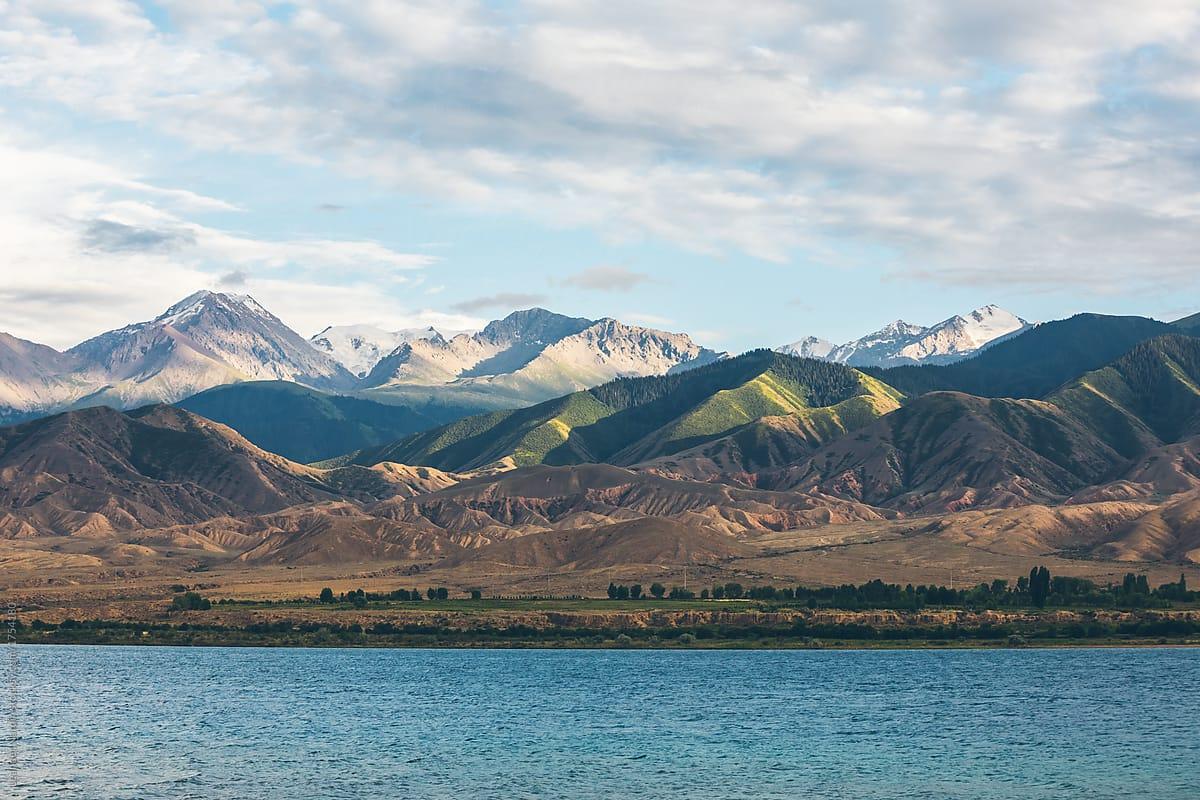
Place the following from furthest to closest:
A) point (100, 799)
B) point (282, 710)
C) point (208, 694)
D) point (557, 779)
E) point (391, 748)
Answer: point (208, 694)
point (282, 710)
point (391, 748)
point (557, 779)
point (100, 799)

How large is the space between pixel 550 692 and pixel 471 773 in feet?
232

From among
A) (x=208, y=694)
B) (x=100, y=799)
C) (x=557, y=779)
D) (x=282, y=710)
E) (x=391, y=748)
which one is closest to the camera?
(x=100, y=799)

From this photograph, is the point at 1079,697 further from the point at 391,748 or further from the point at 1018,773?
the point at 391,748

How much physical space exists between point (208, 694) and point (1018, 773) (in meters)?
109

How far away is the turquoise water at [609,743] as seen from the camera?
120938mm

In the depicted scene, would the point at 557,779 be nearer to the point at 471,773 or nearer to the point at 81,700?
the point at 471,773

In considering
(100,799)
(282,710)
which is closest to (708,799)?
(100,799)

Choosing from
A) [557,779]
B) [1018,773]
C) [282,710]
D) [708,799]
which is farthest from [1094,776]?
[282,710]

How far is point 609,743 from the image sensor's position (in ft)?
486

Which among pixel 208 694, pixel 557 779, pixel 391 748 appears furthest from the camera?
pixel 208 694

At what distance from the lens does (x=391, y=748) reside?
477 ft

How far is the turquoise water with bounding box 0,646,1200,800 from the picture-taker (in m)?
121

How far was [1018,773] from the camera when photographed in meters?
129

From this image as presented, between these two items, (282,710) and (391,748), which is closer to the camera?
(391,748)
